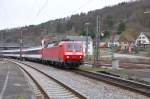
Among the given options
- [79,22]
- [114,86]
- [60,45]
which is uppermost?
[79,22]

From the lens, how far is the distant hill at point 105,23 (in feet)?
359

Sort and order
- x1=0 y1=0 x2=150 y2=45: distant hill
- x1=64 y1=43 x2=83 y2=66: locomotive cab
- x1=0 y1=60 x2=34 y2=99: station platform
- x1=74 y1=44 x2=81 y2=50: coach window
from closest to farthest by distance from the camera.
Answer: x1=0 y1=60 x2=34 y2=99: station platform
x1=64 y1=43 x2=83 y2=66: locomotive cab
x1=74 y1=44 x2=81 y2=50: coach window
x1=0 y1=0 x2=150 y2=45: distant hill

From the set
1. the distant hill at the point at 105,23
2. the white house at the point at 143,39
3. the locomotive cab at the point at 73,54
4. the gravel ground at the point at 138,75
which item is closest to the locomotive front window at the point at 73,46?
the locomotive cab at the point at 73,54

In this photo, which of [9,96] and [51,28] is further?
[51,28]

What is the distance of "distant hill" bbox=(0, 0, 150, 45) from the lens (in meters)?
110

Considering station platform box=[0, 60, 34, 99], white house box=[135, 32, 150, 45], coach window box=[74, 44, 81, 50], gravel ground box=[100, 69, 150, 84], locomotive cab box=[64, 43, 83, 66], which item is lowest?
station platform box=[0, 60, 34, 99]

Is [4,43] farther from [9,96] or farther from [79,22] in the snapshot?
[9,96]

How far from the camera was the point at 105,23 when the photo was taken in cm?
14362

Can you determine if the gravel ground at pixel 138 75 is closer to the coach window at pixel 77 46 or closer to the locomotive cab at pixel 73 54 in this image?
the locomotive cab at pixel 73 54

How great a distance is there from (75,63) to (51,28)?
221ft

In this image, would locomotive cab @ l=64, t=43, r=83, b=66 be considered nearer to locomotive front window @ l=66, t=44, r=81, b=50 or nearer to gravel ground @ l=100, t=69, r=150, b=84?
locomotive front window @ l=66, t=44, r=81, b=50

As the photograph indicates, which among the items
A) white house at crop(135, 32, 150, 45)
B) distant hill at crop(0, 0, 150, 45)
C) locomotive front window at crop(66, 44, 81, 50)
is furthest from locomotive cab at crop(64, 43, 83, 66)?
white house at crop(135, 32, 150, 45)

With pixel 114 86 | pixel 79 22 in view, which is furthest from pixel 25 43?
pixel 114 86

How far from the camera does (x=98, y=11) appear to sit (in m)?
118
